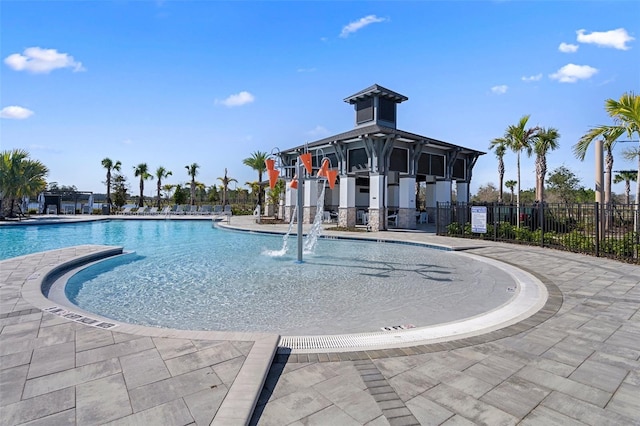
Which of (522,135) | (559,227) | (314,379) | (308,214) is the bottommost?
(314,379)

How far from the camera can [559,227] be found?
1280 cm

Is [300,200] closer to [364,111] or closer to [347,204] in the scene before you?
[347,204]

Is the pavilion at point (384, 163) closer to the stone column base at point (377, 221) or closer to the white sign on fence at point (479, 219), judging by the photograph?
the stone column base at point (377, 221)

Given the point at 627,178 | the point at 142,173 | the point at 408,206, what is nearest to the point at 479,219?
the point at 408,206

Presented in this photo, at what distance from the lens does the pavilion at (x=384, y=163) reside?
772 inches

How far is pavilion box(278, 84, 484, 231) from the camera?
64.3 feet

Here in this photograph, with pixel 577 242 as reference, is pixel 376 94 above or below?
above

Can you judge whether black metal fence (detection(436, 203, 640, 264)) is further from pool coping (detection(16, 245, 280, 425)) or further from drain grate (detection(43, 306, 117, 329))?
drain grate (detection(43, 306, 117, 329))

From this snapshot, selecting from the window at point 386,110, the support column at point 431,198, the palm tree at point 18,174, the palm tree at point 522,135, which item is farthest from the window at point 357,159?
the palm tree at point 18,174

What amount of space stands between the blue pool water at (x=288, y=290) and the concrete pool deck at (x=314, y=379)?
1284mm

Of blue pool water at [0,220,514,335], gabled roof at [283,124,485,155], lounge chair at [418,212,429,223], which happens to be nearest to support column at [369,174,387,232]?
gabled roof at [283,124,485,155]

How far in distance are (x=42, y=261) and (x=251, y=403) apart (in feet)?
29.0

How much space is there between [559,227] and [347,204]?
11.2 m

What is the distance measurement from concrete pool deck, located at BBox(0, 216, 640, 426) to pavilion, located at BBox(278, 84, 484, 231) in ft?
50.0
